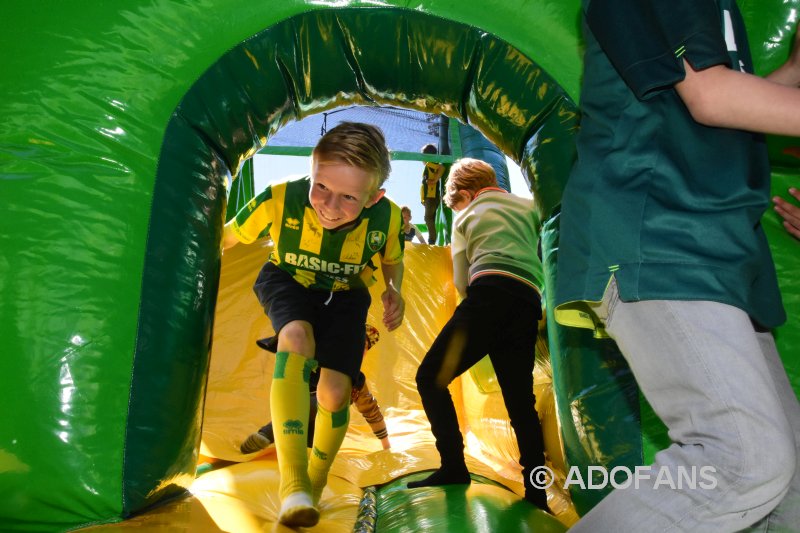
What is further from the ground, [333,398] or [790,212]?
[790,212]

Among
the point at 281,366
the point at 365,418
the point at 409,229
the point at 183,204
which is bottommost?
the point at 365,418

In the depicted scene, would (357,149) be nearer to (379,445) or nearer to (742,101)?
(742,101)

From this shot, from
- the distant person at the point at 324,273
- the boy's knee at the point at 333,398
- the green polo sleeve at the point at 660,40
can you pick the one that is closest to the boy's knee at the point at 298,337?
the distant person at the point at 324,273

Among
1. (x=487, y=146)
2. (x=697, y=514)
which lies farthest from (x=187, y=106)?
(x=487, y=146)

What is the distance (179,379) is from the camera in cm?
141

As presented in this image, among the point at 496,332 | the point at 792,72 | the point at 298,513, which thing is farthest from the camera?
the point at 496,332

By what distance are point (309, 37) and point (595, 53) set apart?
31.4 inches

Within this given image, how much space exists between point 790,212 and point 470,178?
108 cm

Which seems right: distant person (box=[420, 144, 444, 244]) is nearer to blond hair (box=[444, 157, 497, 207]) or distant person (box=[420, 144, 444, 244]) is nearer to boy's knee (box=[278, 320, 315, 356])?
blond hair (box=[444, 157, 497, 207])

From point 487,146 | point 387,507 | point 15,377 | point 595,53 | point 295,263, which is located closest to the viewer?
point 595,53

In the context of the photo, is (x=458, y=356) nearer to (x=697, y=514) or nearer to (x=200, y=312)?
(x=200, y=312)

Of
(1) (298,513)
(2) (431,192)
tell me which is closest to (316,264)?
(1) (298,513)

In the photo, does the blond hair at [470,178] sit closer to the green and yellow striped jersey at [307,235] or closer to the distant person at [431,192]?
the green and yellow striped jersey at [307,235]

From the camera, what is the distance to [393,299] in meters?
1.86
